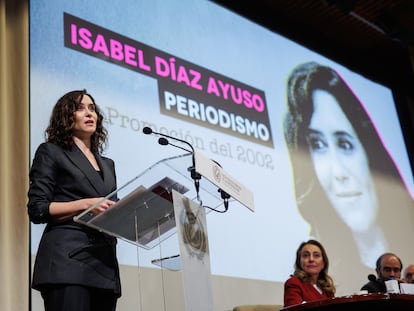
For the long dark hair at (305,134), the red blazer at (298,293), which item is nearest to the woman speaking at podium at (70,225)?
the red blazer at (298,293)

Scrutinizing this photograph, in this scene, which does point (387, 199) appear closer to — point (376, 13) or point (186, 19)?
point (376, 13)

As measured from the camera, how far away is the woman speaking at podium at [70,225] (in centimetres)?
193

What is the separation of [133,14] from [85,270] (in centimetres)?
246

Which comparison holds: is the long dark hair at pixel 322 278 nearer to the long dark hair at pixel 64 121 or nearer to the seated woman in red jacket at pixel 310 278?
the seated woman in red jacket at pixel 310 278

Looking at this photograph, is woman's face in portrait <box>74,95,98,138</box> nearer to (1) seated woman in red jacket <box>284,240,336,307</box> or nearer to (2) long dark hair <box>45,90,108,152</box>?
(2) long dark hair <box>45,90,108,152</box>

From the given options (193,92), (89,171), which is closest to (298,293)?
(193,92)

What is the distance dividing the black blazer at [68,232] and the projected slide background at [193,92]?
3.71 feet

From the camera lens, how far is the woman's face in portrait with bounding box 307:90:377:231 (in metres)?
4.91

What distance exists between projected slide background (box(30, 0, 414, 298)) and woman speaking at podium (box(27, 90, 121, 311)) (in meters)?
1.10

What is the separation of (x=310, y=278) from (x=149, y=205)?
6.34 ft

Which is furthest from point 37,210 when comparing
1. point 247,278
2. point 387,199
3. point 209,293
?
point 387,199

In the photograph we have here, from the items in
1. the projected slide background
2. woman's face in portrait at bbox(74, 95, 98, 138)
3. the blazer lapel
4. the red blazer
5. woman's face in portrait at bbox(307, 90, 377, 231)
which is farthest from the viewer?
woman's face in portrait at bbox(307, 90, 377, 231)

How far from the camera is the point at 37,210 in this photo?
1.99 m

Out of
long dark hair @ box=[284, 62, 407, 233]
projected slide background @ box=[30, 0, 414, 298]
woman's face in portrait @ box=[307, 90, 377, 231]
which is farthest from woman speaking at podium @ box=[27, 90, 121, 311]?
woman's face in portrait @ box=[307, 90, 377, 231]
